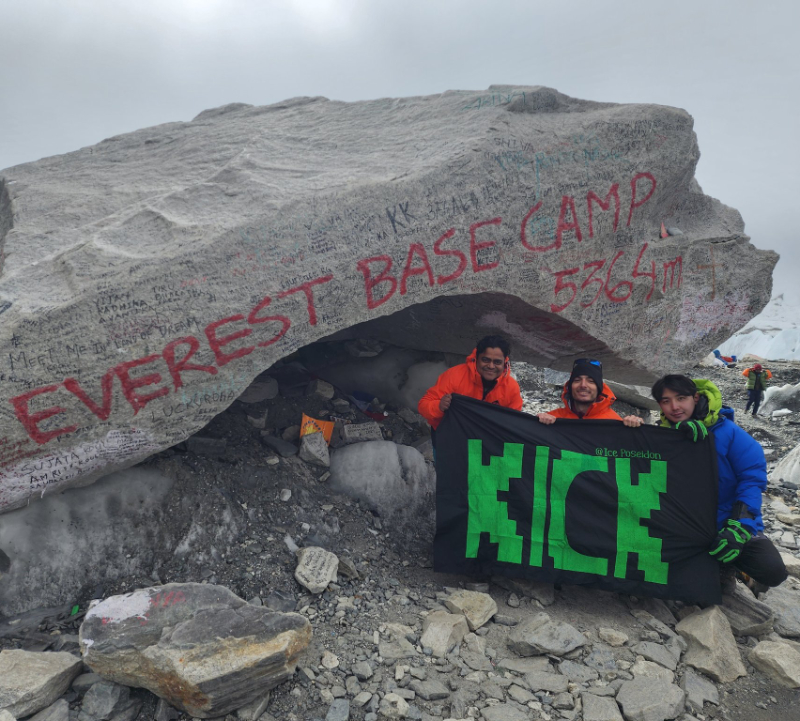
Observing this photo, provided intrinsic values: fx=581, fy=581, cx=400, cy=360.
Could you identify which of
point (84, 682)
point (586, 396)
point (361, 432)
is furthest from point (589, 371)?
point (84, 682)

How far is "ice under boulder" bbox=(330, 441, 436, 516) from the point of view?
4.34 meters

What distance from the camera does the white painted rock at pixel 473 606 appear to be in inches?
129

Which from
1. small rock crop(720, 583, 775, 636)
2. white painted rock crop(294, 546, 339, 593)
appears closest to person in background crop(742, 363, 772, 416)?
small rock crop(720, 583, 775, 636)

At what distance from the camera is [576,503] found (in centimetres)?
363

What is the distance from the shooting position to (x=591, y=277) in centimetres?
445

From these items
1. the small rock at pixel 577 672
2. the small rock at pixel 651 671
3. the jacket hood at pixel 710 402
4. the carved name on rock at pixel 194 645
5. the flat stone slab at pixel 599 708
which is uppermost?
the jacket hood at pixel 710 402

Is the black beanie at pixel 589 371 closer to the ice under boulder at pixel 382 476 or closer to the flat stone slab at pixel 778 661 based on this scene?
the ice under boulder at pixel 382 476

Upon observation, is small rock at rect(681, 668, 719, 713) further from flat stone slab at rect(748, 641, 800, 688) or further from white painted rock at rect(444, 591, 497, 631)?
white painted rock at rect(444, 591, 497, 631)

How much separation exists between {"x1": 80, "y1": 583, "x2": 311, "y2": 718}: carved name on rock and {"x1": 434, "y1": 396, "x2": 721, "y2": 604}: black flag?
55.8 inches

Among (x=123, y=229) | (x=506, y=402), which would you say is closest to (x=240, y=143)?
(x=123, y=229)

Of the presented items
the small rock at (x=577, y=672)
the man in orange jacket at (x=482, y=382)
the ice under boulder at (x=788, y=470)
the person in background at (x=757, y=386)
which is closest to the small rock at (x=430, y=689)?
the small rock at (x=577, y=672)

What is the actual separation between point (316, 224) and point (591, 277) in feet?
7.10

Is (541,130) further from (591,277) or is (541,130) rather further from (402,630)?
Answer: (402,630)

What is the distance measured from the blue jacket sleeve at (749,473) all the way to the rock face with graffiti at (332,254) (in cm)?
148
